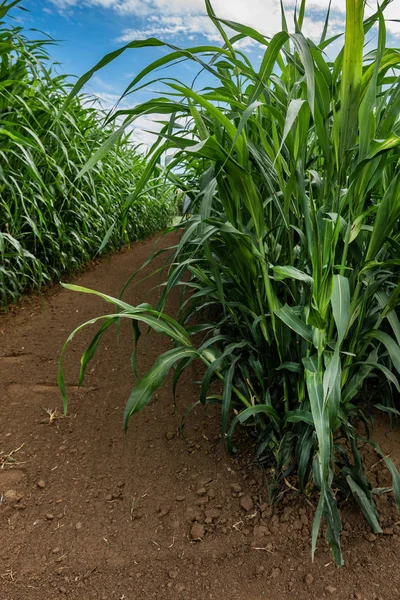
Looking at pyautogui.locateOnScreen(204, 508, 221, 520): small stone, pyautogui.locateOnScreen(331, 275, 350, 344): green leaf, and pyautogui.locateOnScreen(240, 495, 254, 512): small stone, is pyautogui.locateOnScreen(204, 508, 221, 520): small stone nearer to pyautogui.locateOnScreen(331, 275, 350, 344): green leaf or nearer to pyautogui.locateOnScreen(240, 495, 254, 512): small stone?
pyautogui.locateOnScreen(240, 495, 254, 512): small stone

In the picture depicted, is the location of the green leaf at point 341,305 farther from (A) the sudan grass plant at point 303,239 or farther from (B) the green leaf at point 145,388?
(B) the green leaf at point 145,388

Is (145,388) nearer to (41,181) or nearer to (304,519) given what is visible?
(304,519)

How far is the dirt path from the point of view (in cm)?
76

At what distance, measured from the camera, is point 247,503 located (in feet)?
2.89

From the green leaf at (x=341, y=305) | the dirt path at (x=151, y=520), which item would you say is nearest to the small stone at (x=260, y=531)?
the dirt path at (x=151, y=520)

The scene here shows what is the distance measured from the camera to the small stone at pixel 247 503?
88 cm

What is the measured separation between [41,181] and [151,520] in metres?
1.41

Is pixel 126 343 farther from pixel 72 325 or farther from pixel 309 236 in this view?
pixel 309 236

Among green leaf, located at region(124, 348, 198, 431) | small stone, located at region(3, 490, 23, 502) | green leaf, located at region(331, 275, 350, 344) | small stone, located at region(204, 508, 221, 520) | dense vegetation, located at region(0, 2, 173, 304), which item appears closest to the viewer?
green leaf, located at region(331, 275, 350, 344)

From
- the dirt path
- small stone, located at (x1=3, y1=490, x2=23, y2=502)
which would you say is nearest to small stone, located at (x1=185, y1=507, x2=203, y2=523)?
the dirt path

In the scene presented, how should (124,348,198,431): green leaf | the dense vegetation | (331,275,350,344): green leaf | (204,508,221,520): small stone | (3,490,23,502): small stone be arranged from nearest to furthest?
(331,275,350,344): green leaf, (124,348,198,431): green leaf, (204,508,221,520): small stone, (3,490,23,502): small stone, the dense vegetation

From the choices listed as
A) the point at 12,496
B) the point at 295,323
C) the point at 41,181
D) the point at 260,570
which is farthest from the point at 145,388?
the point at 41,181

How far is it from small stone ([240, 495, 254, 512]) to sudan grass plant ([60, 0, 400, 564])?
8 centimetres

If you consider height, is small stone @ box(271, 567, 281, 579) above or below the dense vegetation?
below
